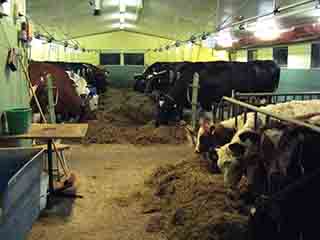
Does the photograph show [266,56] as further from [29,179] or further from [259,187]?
[29,179]

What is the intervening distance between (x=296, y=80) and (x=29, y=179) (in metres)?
8.76

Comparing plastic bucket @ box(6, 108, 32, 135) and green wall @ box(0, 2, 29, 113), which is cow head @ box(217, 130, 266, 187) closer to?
plastic bucket @ box(6, 108, 32, 135)

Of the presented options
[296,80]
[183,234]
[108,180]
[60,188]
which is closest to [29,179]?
[183,234]

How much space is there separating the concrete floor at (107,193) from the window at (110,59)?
20.6m

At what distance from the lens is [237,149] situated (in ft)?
12.4

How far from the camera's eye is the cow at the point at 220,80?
393 inches

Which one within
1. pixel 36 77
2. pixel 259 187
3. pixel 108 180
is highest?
pixel 36 77

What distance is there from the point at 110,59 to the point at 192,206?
24.5m

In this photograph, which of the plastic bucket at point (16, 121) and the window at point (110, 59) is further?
the window at point (110, 59)

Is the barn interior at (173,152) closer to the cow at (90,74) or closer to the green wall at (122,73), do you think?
the cow at (90,74)

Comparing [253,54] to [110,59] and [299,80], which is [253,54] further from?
[110,59]

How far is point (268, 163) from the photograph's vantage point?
3.48 m

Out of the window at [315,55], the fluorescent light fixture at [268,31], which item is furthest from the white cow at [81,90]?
the window at [315,55]

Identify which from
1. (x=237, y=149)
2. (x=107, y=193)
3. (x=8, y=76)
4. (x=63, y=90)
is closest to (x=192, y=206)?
(x=237, y=149)
